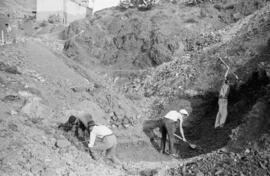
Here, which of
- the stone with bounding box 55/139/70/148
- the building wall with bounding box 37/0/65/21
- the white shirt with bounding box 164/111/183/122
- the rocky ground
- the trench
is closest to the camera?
the rocky ground

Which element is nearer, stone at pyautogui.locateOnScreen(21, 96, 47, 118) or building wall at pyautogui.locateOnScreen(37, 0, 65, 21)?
stone at pyautogui.locateOnScreen(21, 96, 47, 118)

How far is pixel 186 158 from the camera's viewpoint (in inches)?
324

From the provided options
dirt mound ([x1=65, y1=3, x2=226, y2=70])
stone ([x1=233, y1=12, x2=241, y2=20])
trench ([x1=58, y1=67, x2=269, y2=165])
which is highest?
stone ([x1=233, y1=12, x2=241, y2=20])

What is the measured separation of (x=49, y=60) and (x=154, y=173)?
700cm

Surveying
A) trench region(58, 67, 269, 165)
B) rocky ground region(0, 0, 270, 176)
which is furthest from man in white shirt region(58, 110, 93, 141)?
rocky ground region(0, 0, 270, 176)

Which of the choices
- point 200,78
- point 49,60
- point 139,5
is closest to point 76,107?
point 49,60

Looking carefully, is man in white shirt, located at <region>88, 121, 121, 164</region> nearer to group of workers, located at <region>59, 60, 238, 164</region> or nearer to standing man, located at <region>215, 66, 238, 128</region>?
group of workers, located at <region>59, 60, 238, 164</region>

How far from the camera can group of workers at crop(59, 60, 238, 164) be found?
6.91 metres

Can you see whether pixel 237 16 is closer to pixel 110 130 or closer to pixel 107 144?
pixel 110 130

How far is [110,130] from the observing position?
7082 millimetres

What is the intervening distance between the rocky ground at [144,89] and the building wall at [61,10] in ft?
18.5

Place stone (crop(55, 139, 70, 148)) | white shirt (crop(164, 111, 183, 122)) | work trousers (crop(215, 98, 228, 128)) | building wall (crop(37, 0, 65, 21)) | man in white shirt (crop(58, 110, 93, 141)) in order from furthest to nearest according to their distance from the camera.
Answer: building wall (crop(37, 0, 65, 21)) < work trousers (crop(215, 98, 228, 128)) < white shirt (crop(164, 111, 183, 122)) < man in white shirt (crop(58, 110, 93, 141)) < stone (crop(55, 139, 70, 148))

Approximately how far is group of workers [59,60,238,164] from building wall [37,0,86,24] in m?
18.6

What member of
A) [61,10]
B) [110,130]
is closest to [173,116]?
[110,130]
